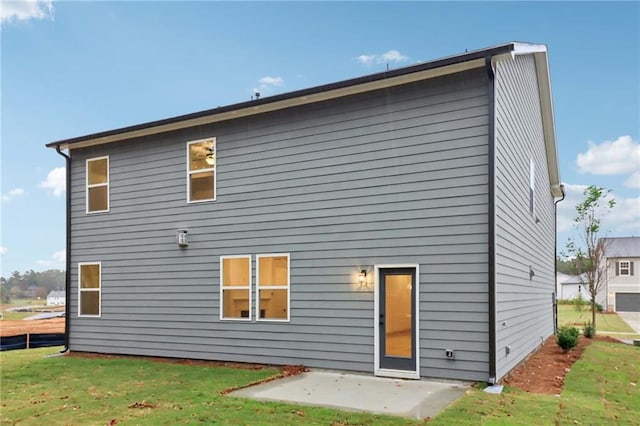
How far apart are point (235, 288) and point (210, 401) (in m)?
3.44

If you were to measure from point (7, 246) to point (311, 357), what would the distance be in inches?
714

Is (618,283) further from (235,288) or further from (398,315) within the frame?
(235,288)

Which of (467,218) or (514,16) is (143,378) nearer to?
(467,218)

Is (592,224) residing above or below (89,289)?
above

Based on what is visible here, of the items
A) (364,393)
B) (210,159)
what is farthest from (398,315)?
(210,159)

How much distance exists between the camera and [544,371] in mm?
8477

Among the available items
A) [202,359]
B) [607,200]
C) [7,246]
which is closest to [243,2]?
[202,359]

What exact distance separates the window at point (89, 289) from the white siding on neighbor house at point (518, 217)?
9032mm

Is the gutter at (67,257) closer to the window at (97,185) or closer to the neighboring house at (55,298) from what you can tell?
the window at (97,185)

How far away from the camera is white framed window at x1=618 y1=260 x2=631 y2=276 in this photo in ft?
116

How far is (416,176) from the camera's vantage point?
770 centimetres

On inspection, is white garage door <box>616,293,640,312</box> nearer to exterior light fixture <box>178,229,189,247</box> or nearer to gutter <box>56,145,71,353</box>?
exterior light fixture <box>178,229,189,247</box>

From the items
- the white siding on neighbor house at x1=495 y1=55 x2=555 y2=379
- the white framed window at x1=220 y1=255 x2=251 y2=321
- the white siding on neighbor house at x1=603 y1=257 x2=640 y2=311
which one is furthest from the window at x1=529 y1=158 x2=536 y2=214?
the white siding on neighbor house at x1=603 y1=257 x2=640 y2=311

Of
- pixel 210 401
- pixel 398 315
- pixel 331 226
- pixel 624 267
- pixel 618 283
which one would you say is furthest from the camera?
pixel 624 267
